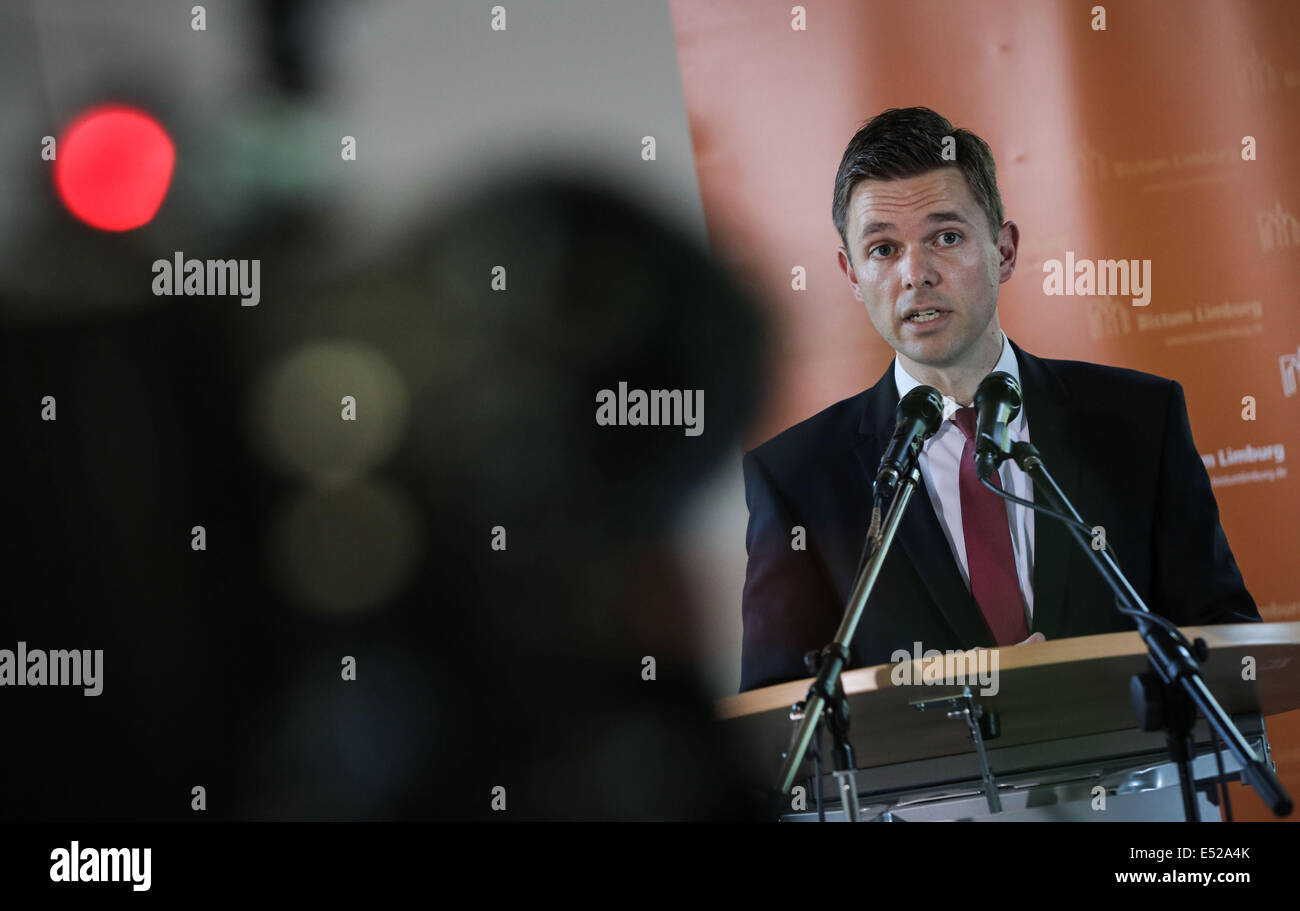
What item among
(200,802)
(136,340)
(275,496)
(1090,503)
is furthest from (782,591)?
(136,340)

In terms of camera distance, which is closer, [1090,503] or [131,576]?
[1090,503]

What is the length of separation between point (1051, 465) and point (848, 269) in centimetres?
67

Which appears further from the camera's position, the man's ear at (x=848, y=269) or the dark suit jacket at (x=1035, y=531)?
the man's ear at (x=848, y=269)

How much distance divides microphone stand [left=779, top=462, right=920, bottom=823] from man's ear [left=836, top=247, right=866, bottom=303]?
0.67 m

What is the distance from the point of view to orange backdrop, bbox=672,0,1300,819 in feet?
8.54

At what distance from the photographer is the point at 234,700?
2.74 m

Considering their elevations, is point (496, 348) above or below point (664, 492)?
above

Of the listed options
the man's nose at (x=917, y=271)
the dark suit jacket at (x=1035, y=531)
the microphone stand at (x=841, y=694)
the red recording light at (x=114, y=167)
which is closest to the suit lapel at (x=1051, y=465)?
the dark suit jacket at (x=1035, y=531)

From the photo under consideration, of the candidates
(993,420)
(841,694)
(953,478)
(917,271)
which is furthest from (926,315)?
(841,694)

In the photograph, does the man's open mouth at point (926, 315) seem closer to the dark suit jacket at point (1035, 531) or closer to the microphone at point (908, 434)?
the dark suit jacket at point (1035, 531)

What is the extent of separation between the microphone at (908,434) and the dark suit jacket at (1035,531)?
37 cm

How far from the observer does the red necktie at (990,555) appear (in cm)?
243
